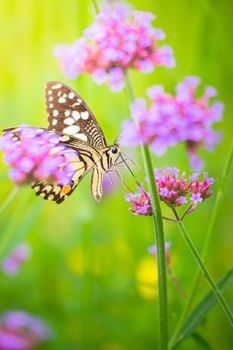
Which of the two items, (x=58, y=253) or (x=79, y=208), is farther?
(x=58, y=253)

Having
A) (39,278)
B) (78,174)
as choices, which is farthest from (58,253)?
(78,174)

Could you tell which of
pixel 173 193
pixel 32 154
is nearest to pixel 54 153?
pixel 32 154

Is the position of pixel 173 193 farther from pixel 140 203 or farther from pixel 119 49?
pixel 119 49

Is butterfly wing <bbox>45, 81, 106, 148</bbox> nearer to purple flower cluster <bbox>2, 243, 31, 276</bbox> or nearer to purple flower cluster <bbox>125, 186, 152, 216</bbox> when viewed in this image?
purple flower cluster <bbox>125, 186, 152, 216</bbox>

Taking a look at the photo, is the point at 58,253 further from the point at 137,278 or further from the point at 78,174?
the point at 78,174

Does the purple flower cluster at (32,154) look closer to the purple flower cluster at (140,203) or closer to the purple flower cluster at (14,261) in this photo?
the purple flower cluster at (140,203)

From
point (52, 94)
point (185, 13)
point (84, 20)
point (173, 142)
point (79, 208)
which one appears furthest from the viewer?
point (185, 13)
